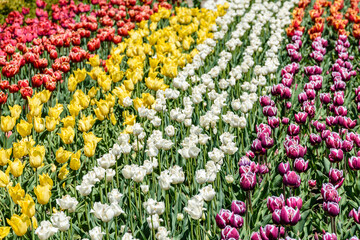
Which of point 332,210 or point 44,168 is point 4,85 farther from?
point 332,210

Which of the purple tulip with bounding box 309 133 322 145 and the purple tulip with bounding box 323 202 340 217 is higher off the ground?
the purple tulip with bounding box 323 202 340 217

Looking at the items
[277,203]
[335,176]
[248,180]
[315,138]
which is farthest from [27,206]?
[315,138]

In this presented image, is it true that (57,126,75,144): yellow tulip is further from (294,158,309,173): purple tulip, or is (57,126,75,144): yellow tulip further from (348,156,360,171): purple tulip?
(348,156,360,171): purple tulip

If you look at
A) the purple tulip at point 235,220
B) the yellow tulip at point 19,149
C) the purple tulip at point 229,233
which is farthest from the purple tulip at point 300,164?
the yellow tulip at point 19,149

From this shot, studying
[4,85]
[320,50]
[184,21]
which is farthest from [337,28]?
[4,85]

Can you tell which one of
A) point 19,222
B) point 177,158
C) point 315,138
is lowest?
point 177,158

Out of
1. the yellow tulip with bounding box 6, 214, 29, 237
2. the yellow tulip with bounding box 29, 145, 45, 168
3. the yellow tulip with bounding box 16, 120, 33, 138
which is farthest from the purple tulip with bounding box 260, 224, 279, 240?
the yellow tulip with bounding box 16, 120, 33, 138

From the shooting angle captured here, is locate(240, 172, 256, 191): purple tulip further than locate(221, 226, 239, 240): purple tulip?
Yes

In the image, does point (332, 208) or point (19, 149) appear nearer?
point (332, 208)

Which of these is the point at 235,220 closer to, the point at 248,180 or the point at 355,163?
the point at 248,180

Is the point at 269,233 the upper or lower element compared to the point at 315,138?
upper

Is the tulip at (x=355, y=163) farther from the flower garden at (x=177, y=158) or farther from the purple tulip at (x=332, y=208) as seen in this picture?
the purple tulip at (x=332, y=208)

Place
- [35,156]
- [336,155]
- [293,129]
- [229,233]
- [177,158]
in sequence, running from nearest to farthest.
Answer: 1. [229,233]
2. [35,156]
3. [336,155]
4. [293,129]
5. [177,158]

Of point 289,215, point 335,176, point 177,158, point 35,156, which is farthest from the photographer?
point 177,158
